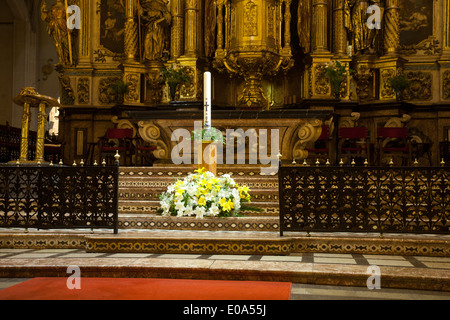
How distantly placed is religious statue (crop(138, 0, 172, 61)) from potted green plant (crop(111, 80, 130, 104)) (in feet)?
3.08

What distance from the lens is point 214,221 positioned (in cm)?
650

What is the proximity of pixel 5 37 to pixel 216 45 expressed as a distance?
1133cm

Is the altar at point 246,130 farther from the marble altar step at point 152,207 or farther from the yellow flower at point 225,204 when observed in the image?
the yellow flower at point 225,204

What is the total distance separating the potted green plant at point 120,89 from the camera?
12.7 metres

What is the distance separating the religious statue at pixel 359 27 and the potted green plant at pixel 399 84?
3.56 ft

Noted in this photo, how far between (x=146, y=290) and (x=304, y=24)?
993 centimetres

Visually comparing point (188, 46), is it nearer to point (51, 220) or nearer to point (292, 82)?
point (292, 82)

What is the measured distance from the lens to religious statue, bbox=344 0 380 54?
12.5m

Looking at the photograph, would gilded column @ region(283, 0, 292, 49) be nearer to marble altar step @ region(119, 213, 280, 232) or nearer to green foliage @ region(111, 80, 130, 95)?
green foliage @ region(111, 80, 130, 95)

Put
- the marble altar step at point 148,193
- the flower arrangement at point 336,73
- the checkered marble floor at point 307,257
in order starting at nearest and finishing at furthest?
the checkered marble floor at point 307,257
the marble altar step at point 148,193
the flower arrangement at point 336,73

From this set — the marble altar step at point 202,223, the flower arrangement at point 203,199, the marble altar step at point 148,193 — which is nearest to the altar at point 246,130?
the marble altar step at point 148,193

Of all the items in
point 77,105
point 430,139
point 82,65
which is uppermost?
point 82,65

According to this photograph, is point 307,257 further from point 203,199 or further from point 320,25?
point 320,25
